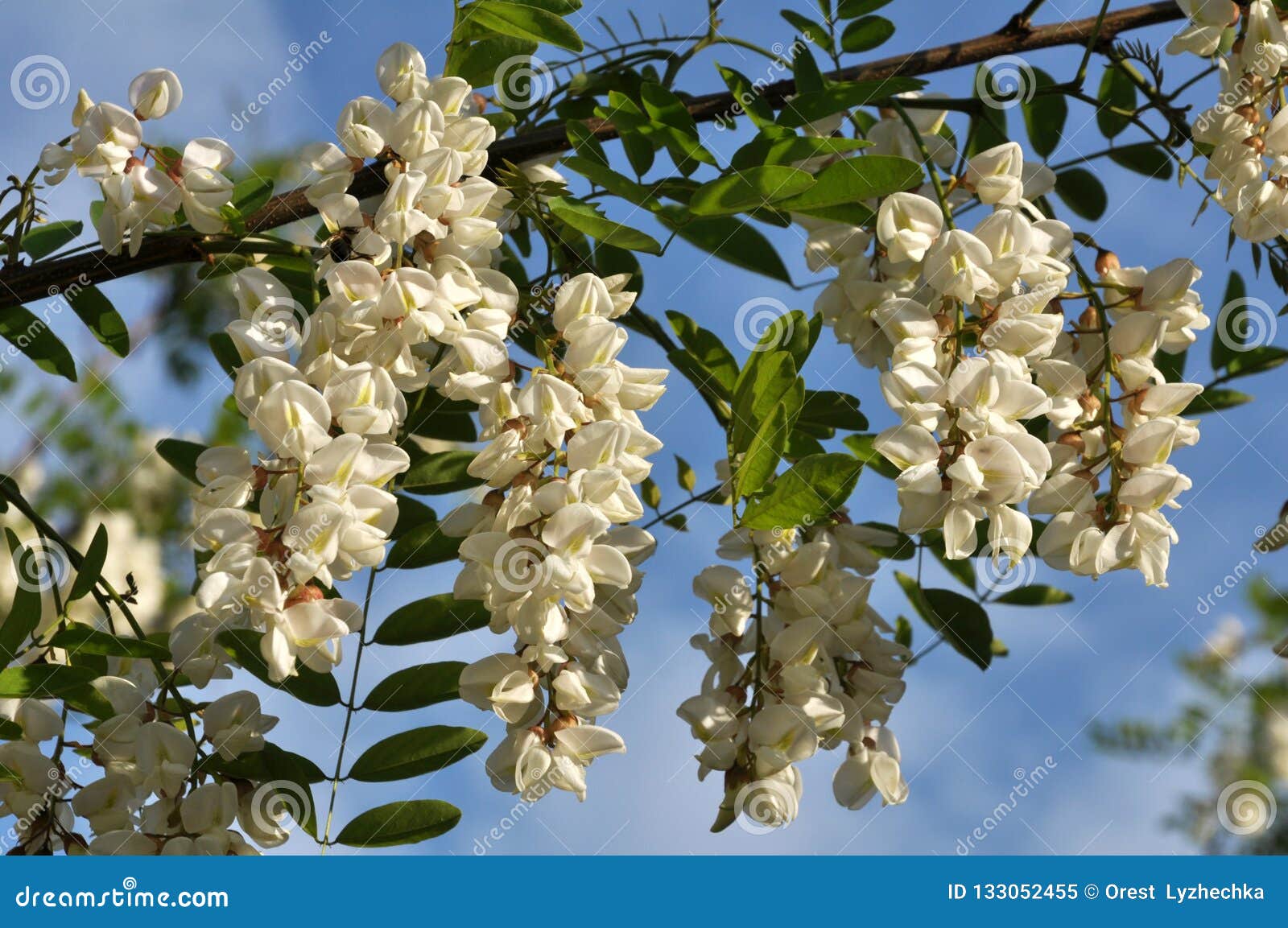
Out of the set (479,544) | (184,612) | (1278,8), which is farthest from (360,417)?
(184,612)

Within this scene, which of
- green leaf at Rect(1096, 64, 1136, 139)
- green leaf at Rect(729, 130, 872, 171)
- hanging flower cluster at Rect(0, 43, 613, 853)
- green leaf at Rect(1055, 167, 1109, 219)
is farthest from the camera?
green leaf at Rect(1055, 167, 1109, 219)

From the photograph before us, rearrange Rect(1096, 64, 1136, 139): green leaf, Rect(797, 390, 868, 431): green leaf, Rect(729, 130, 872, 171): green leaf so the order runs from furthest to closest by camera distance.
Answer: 1. Rect(1096, 64, 1136, 139): green leaf
2. Rect(797, 390, 868, 431): green leaf
3. Rect(729, 130, 872, 171): green leaf

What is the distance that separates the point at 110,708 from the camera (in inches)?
38.7

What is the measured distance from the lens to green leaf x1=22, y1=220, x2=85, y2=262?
1.17m

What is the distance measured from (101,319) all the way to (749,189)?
642 millimetres

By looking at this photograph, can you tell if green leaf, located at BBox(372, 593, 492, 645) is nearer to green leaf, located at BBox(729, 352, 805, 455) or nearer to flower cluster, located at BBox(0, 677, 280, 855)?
flower cluster, located at BBox(0, 677, 280, 855)

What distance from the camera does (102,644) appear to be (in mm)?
928

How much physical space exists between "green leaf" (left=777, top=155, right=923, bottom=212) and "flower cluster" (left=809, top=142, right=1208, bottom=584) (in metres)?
0.05

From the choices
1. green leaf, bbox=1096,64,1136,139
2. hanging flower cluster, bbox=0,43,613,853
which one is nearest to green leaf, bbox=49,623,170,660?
hanging flower cluster, bbox=0,43,613,853

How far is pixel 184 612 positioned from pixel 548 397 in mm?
3105

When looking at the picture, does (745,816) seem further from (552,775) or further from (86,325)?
(86,325)

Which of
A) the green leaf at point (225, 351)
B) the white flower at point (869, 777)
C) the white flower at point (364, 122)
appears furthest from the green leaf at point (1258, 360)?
the green leaf at point (225, 351)

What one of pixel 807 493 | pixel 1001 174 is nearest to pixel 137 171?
pixel 807 493

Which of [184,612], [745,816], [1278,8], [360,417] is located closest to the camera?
[360,417]
